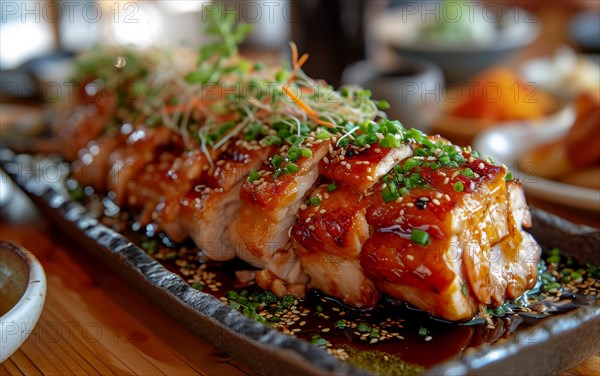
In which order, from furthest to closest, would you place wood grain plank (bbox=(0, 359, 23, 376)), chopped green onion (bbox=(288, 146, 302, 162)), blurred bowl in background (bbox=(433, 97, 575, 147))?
blurred bowl in background (bbox=(433, 97, 575, 147))
chopped green onion (bbox=(288, 146, 302, 162))
wood grain plank (bbox=(0, 359, 23, 376))

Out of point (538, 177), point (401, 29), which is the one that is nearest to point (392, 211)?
point (538, 177)

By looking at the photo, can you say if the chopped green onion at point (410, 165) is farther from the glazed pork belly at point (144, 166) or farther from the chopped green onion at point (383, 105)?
the glazed pork belly at point (144, 166)

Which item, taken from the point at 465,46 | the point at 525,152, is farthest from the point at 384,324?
the point at 465,46

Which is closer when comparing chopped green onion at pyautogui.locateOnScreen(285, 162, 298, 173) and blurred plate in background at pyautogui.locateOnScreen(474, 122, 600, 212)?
chopped green onion at pyautogui.locateOnScreen(285, 162, 298, 173)

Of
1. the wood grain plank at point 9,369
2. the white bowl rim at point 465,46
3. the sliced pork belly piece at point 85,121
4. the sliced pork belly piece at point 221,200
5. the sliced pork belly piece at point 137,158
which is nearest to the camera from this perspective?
the wood grain plank at point 9,369

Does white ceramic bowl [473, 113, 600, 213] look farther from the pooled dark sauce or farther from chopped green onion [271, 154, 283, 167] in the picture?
chopped green onion [271, 154, 283, 167]

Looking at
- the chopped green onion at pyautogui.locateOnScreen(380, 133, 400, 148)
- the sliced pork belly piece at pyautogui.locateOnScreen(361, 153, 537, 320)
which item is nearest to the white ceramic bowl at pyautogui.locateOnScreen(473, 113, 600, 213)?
the sliced pork belly piece at pyautogui.locateOnScreen(361, 153, 537, 320)

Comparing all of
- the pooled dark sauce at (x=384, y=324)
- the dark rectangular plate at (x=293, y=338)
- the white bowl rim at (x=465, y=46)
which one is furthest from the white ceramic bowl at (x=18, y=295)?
the white bowl rim at (x=465, y=46)

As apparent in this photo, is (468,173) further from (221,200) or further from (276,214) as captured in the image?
(221,200)
